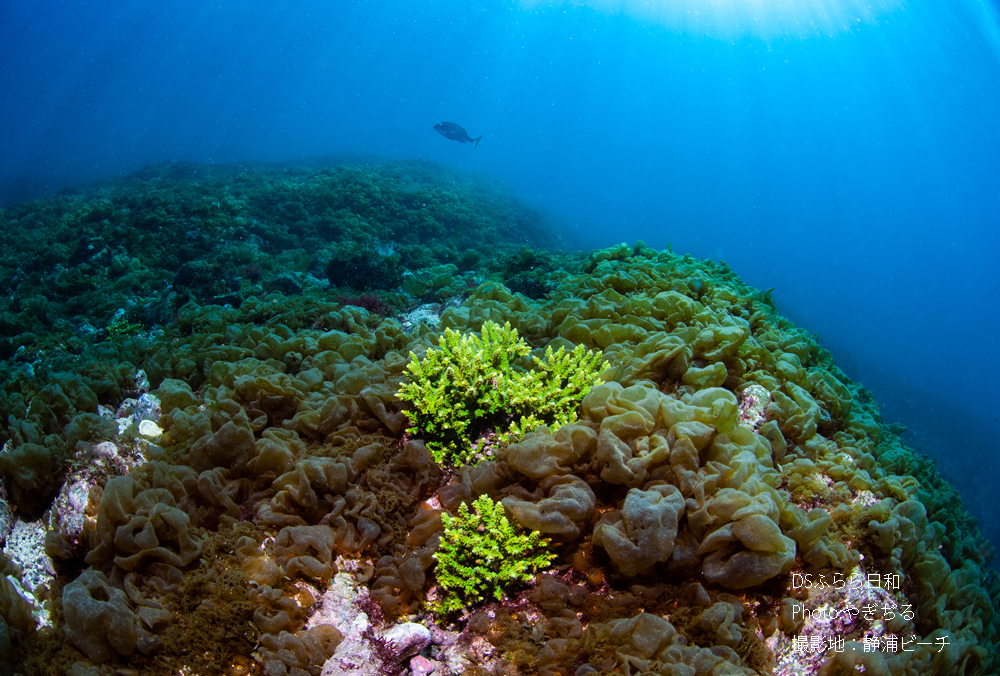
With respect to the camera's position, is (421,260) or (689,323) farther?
(421,260)

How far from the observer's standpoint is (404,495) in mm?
3412

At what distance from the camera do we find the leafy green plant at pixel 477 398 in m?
3.62

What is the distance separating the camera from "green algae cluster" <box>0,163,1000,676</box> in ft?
8.34

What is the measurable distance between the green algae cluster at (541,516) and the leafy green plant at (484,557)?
0.10 m

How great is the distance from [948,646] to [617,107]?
18402cm

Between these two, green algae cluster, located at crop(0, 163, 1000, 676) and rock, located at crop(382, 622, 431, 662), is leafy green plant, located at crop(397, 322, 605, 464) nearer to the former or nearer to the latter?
green algae cluster, located at crop(0, 163, 1000, 676)

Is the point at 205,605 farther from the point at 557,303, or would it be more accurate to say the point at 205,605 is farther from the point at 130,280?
the point at 130,280

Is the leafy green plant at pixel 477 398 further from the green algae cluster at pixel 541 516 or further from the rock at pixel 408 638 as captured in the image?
the rock at pixel 408 638

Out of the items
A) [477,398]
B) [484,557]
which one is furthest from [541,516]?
[477,398]

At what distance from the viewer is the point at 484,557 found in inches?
107

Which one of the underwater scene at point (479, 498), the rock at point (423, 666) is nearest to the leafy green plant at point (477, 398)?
the underwater scene at point (479, 498)

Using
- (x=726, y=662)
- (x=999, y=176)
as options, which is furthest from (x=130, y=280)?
(x=999, y=176)

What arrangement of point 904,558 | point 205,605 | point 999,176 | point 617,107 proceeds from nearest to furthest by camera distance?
1. point 205,605
2. point 904,558
3. point 999,176
4. point 617,107

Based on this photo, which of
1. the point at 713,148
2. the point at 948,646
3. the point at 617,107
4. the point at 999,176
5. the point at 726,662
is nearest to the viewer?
the point at 726,662
